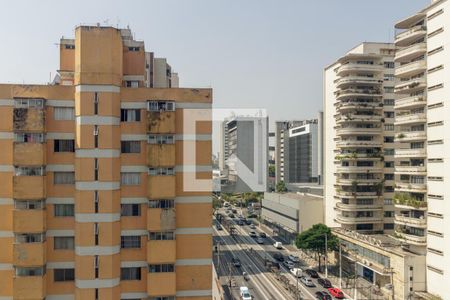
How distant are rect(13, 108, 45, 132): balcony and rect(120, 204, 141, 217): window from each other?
5428mm

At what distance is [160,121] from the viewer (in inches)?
741

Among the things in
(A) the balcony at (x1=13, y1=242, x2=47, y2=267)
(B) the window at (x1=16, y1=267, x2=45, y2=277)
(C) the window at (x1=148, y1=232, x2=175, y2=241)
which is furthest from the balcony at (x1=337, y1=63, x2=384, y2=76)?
Answer: (B) the window at (x1=16, y1=267, x2=45, y2=277)

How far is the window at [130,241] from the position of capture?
19.0m

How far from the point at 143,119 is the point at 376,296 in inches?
1247

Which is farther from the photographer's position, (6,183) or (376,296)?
(376,296)

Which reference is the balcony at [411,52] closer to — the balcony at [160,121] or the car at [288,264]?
the balcony at [160,121]

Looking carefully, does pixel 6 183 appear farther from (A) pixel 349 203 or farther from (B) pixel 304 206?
(B) pixel 304 206

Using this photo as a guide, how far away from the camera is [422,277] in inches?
1368

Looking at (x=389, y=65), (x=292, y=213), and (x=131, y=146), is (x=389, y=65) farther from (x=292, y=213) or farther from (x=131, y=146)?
(x=131, y=146)

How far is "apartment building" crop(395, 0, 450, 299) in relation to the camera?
3225 centimetres

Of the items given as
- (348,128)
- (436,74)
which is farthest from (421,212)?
(348,128)

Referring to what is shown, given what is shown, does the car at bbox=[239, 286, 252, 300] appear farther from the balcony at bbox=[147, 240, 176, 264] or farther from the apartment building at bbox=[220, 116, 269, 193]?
the apartment building at bbox=[220, 116, 269, 193]

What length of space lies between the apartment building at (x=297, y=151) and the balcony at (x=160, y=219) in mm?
91459

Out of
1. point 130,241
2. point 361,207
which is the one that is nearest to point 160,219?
point 130,241
